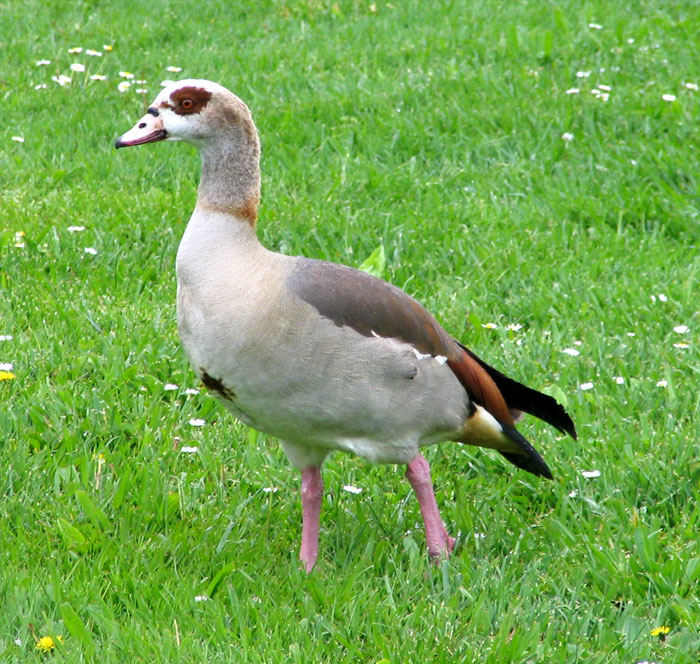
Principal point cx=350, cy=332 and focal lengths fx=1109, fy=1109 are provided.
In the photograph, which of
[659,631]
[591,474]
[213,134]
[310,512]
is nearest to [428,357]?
[310,512]

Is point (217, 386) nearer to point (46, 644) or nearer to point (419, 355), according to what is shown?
point (419, 355)

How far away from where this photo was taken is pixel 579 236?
6.42 metres

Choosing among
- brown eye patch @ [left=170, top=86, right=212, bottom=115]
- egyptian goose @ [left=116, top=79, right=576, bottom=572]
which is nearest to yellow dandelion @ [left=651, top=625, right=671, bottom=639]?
egyptian goose @ [left=116, top=79, right=576, bottom=572]

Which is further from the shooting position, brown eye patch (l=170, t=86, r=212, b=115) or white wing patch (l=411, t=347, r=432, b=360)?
white wing patch (l=411, t=347, r=432, b=360)

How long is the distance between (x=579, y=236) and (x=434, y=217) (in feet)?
2.78

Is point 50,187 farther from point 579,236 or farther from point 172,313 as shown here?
point 579,236

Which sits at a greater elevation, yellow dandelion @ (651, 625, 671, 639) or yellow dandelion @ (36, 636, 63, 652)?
yellow dandelion @ (36, 636, 63, 652)

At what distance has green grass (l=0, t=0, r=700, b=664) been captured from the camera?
143 inches

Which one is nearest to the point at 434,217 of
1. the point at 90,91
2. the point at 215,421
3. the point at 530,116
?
the point at 530,116

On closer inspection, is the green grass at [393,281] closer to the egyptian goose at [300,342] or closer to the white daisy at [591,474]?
the white daisy at [591,474]

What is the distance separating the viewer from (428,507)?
161 inches

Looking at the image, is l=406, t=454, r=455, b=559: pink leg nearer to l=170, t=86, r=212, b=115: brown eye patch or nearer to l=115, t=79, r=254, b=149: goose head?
l=115, t=79, r=254, b=149: goose head

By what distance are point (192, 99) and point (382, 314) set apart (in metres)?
0.99

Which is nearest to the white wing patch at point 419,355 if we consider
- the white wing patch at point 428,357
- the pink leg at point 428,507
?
the white wing patch at point 428,357
